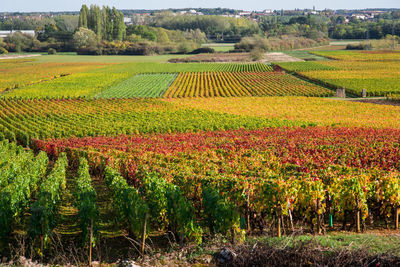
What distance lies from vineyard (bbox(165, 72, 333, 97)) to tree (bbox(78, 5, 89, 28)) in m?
99.4

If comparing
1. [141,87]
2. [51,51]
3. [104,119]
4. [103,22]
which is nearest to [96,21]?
[103,22]

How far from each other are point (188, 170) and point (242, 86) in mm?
59898

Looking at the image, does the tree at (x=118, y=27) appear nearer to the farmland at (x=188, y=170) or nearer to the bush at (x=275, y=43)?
the bush at (x=275, y=43)

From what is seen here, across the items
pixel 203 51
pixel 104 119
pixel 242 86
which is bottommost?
pixel 104 119

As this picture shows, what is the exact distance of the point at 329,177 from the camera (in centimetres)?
1636

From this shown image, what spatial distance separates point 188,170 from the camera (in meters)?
19.0

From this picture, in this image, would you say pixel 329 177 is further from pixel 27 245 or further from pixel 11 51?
pixel 11 51

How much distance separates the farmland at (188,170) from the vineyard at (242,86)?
4.19 metres

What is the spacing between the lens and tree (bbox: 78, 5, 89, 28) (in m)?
181

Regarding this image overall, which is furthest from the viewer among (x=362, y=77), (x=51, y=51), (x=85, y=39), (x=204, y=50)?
(x=51, y=51)

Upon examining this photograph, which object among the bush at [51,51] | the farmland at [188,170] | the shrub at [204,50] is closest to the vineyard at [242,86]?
the farmland at [188,170]

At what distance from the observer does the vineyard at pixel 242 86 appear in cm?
6838

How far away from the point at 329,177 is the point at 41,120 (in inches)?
1466

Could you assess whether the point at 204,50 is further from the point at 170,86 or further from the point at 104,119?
the point at 104,119
